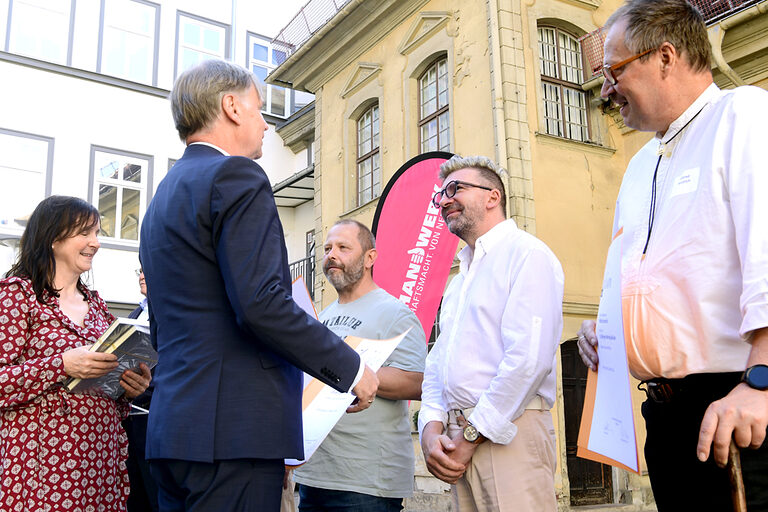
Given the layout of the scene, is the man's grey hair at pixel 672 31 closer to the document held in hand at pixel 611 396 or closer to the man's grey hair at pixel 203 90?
the document held in hand at pixel 611 396

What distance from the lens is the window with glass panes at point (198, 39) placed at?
17.1 m

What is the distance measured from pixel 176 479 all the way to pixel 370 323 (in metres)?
1.65

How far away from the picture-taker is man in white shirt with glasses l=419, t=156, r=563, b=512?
2.61 metres

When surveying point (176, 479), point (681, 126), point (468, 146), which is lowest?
point (176, 479)

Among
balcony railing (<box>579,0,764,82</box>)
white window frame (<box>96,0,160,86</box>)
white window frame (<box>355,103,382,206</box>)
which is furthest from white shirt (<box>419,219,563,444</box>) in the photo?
white window frame (<box>96,0,160,86</box>)

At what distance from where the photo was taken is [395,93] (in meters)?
12.7

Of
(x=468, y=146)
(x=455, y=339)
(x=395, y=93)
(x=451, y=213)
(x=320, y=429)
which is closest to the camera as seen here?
(x=320, y=429)

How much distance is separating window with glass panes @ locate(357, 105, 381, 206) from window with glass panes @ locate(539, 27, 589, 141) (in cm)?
352

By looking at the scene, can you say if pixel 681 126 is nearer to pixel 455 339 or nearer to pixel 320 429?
pixel 455 339

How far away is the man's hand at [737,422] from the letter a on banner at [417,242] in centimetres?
554

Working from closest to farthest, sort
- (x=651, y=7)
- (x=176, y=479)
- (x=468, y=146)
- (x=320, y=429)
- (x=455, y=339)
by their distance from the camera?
(x=176, y=479) → (x=651, y=7) → (x=320, y=429) → (x=455, y=339) → (x=468, y=146)

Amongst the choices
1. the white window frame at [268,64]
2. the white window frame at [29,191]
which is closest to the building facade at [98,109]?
the white window frame at [29,191]

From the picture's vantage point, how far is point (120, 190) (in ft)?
51.8

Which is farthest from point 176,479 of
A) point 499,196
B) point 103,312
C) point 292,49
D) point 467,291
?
point 292,49
